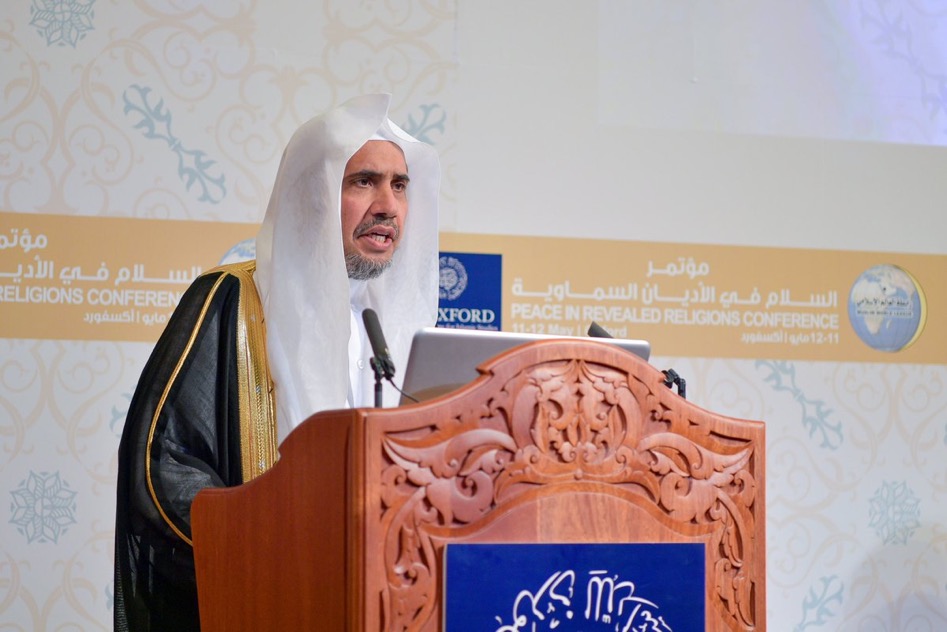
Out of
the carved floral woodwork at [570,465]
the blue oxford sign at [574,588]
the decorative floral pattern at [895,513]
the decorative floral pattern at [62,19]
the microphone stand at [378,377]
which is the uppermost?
the decorative floral pattern at [62,19]

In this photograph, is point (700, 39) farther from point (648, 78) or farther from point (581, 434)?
point (581, 434)

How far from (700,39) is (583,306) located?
3.36 feet

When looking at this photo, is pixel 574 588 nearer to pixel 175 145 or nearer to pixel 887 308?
pixel 175 145

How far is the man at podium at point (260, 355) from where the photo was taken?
195 centimetres

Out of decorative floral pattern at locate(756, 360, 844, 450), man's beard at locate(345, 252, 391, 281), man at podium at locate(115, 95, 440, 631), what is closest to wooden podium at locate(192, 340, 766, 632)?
man at podium at locate(115, 95, 440, 631)

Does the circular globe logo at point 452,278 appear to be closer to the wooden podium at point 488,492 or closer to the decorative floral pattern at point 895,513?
→ the decorative floral pattern at point 895,513

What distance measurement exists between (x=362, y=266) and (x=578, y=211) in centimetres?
135

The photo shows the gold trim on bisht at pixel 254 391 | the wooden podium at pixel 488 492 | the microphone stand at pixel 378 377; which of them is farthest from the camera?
the gold trim on bisht at pixel 254 391

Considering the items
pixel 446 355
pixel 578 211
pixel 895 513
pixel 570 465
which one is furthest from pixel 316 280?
pixel 895 513

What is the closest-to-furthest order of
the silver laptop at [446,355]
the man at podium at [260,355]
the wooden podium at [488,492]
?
the wooden podium at [488,492]
the silver laptop at [446,355]
the man at podium at [260,355]

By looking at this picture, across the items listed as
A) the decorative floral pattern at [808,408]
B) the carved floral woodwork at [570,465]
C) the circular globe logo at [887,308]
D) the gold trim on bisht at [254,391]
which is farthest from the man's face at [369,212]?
the circular globe logo at [887,308]

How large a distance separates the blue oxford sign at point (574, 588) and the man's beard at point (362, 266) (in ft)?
4.09

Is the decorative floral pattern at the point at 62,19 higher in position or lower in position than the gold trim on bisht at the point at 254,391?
higher

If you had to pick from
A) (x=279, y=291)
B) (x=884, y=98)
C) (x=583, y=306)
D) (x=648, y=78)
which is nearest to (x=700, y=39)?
(x=648, y=78)
